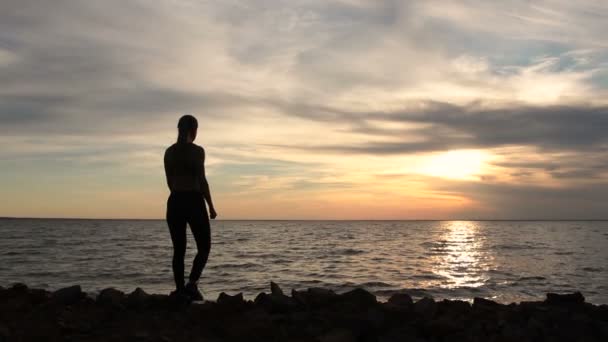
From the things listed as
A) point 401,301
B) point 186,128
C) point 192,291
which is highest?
point 186,128

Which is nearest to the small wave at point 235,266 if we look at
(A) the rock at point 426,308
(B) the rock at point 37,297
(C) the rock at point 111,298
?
(B) the rock at point 37,297

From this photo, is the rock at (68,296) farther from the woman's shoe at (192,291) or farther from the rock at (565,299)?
the rock at (565,299)

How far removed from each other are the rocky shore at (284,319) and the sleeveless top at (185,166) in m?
1.43

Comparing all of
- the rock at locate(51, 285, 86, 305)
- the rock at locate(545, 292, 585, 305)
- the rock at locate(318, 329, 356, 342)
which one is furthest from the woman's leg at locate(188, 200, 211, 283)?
the rock at locate(545, 292, 585, 305)

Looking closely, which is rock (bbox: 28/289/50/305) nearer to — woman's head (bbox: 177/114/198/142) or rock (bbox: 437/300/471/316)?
woman's head (bbox: 177/114/198/142)

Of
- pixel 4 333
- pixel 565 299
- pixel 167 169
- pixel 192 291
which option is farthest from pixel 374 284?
pixel 4 333

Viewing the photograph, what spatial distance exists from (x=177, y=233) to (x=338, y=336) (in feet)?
8.23

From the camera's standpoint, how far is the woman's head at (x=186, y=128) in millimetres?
6480

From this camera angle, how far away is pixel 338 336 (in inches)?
202

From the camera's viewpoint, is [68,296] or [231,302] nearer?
[231,302]

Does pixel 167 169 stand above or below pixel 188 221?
above

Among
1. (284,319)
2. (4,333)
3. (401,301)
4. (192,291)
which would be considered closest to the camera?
(4,333)

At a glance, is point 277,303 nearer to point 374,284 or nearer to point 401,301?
point 401,301

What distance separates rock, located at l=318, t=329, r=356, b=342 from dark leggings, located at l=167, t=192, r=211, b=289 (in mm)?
1988
